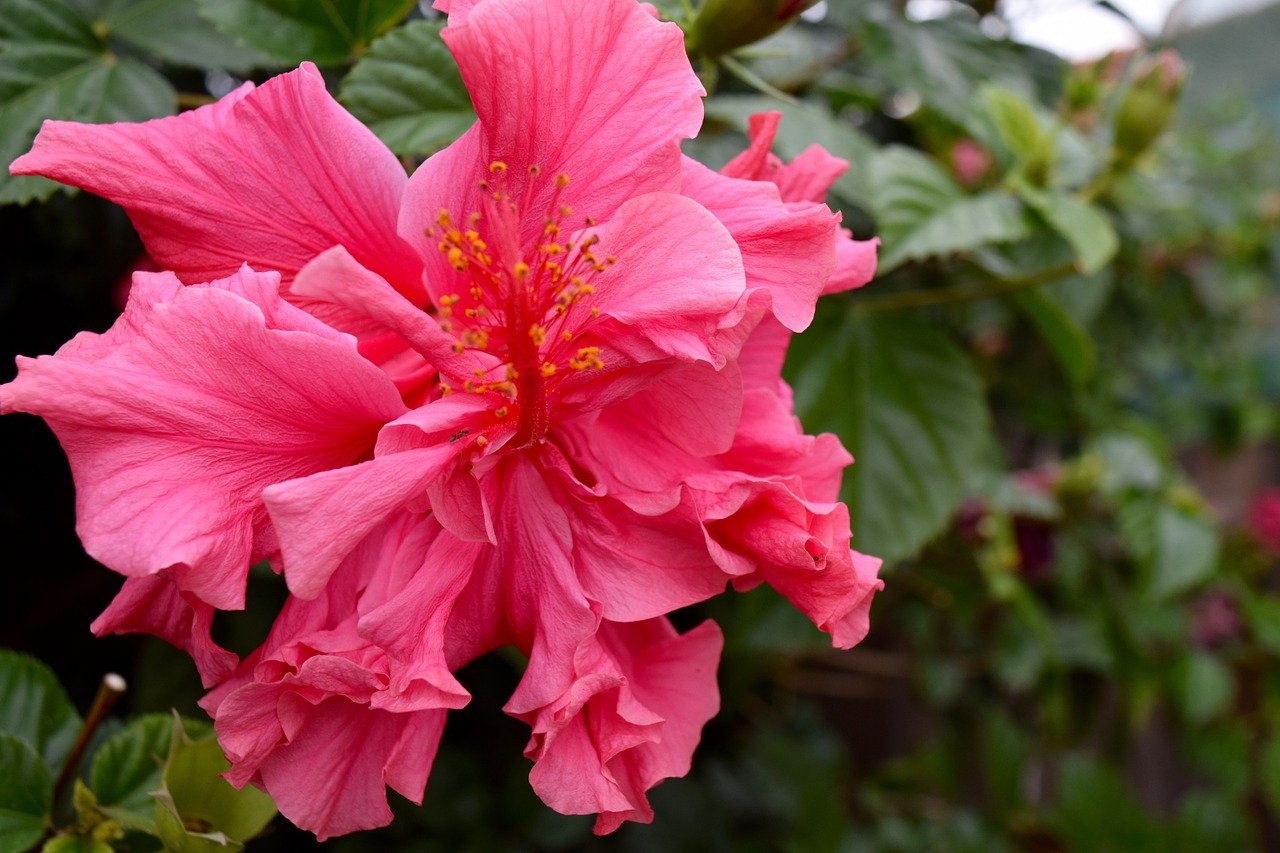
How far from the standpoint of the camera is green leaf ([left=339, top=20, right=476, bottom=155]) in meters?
0.57

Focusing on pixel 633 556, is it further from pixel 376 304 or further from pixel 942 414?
pixel 942 414

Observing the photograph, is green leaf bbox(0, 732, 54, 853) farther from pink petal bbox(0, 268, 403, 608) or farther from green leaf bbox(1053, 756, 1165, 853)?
green leaf bbox(1053, 756, 1165, 853)

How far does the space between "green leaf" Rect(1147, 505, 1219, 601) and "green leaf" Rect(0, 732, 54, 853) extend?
55.0 inches

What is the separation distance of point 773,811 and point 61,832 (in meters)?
1.06

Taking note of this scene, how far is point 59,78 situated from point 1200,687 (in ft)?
6.07

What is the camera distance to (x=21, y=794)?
523 mm

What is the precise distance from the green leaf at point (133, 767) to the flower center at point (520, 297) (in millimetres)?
294

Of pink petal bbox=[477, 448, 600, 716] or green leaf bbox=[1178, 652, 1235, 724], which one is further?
green leaf bbox=[1178, 652, 1235, 724]

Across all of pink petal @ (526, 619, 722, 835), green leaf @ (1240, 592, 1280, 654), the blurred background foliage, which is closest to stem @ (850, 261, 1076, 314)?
the blurred background foliage

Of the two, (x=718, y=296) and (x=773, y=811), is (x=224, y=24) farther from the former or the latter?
(x=773, y=811)

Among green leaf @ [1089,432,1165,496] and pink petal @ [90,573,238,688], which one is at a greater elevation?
pink petal @ [90,573,238,688]

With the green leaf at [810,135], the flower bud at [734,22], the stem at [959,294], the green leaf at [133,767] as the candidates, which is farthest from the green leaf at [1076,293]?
the green leaf at [133,767]

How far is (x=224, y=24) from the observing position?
1.98 feet

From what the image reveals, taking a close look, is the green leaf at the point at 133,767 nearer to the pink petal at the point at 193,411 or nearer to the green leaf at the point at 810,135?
the pink petal at the point at 193,411
